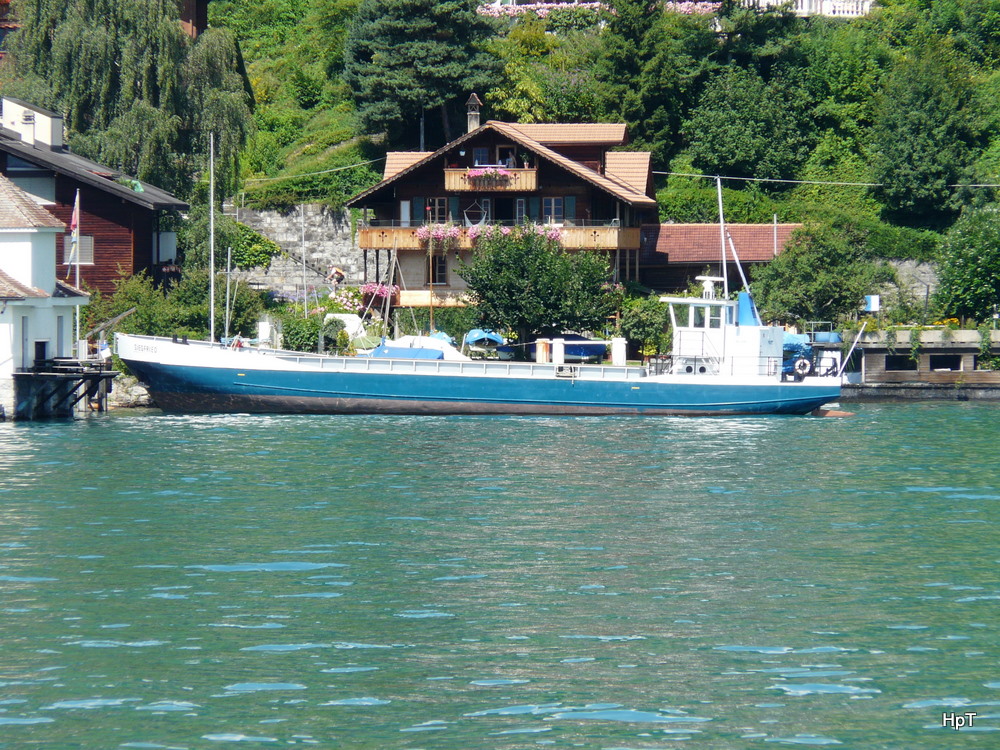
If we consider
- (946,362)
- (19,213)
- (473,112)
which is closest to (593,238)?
(473,112)

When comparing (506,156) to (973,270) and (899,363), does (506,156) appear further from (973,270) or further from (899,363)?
(973,270)

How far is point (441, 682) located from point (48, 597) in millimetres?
7324

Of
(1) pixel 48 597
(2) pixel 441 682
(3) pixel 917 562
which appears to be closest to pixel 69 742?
(2) pixel 441 682

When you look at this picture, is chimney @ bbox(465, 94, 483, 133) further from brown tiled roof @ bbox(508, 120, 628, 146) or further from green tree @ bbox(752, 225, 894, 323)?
green tree @ bbox(752, 225, 894, 323)

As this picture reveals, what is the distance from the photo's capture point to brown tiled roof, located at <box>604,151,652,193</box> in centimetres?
6788

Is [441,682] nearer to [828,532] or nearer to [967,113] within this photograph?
[828,532]

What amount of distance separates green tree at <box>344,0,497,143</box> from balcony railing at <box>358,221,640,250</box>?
9963mm

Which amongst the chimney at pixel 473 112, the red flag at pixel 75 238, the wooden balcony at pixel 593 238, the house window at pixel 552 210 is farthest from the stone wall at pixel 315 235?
the red flag at pixel 75 238

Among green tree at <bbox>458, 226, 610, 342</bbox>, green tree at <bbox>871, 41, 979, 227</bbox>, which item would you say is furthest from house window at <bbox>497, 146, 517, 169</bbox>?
green tree at <bbox>871, 41, 979, 227</bbox>

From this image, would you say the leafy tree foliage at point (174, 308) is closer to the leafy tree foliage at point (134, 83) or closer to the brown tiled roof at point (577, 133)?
the leafy tree foliage at point (134, 83)

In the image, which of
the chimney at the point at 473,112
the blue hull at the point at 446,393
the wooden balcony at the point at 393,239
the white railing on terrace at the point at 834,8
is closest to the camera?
the blue hull at the point at 446,393

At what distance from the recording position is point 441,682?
16969 mm

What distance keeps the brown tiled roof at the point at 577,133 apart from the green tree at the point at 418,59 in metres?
5.51

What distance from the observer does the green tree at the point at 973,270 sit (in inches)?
2437
